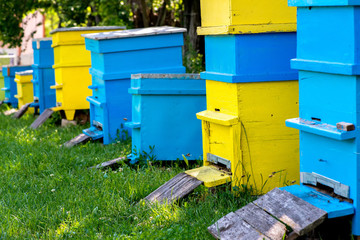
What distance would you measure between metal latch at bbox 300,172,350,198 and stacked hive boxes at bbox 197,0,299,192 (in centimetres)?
79

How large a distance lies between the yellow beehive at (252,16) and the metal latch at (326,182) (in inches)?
49.6

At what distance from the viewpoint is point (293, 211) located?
3.33 m

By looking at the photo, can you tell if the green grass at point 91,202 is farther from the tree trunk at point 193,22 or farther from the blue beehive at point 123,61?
the tree trunk at point 193,22

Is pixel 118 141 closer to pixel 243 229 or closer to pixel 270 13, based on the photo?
pixel 270 13

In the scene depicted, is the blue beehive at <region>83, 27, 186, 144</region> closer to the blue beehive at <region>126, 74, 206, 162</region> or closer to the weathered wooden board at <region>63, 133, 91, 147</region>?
the weathered wooden board at <region>63, 133, 91, 147</region>

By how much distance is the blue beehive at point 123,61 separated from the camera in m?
6.57

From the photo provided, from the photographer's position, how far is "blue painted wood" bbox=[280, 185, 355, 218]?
10.6ft

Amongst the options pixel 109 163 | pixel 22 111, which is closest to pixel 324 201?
pixel 109 163

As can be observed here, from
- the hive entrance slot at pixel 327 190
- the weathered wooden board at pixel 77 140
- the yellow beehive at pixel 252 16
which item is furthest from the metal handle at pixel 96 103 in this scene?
the hive entrance slot at pixel 327 190

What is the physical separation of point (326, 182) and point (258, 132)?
3.39ft

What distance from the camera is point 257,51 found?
4387 millimetres

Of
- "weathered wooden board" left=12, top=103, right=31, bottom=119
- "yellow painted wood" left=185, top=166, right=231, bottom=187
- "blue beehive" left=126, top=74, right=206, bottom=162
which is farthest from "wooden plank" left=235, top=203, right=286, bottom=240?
"weathered wooden board" left=12, top=103, right=31, bottom=119

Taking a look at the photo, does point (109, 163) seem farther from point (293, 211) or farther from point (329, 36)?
point (329, 36)

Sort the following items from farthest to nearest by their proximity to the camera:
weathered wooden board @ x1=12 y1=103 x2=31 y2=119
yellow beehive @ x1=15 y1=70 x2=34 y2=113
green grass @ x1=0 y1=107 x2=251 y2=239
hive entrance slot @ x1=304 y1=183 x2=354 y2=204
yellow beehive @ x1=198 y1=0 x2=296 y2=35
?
yellow beehive @ x1=15 y1=70 x2=34 y2=113 → weathered wooden board @ x1=12 y1=103 x2=31 y2=119 → yellow beehive @ x1=198 y1=0 x2=296 y2=35 → green grass @ x1=0 y1=107 x2=251 y2=239 → hive entrance slot @ x1=304 y1=183 x2=354 y2=204
